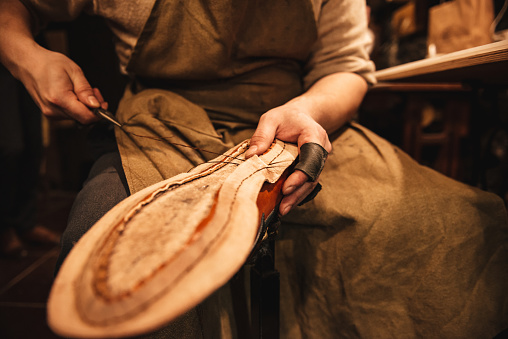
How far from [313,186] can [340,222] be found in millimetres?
167

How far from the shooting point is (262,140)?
53 cm

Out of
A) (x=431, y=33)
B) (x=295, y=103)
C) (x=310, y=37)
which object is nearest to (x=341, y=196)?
(x=295, y=103)

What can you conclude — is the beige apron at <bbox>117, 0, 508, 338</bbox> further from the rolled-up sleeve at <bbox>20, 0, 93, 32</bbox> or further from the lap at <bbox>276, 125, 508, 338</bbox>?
the rolled-up sleeve at <bbox>20, 0, 93, 32</bbox>

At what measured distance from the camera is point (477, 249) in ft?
2.03

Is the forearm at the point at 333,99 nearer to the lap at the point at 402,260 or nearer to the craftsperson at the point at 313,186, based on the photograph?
the craftsperson at the point at 313,186

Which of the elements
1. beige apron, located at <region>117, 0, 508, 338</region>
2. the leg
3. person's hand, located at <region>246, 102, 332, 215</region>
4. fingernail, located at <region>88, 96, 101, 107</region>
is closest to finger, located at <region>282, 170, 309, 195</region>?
person's hand, located at <region>246, 102, 332, 215</region>

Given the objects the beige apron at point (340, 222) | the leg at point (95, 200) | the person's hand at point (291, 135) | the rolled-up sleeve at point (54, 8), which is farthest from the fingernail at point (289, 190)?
the rolled-up sleeve at point (54, 8)

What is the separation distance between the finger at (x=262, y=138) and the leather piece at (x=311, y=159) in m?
0.07

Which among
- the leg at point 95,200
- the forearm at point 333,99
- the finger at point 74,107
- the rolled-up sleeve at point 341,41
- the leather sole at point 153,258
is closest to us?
the leather sole at point 153,258

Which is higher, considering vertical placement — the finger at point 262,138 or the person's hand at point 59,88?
the person's hand at point 59,88

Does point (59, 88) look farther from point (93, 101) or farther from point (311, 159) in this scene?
point (311, 159)

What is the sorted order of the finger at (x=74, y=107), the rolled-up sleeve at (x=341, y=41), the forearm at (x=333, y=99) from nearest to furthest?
the finger at (x=74, y=107) → the forearm at (x=333, y=99) → the rolled-up sleeve at (x=341, y=41)

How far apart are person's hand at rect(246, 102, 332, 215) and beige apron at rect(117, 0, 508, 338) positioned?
0.13 metres

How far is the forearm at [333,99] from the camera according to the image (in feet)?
2.19
